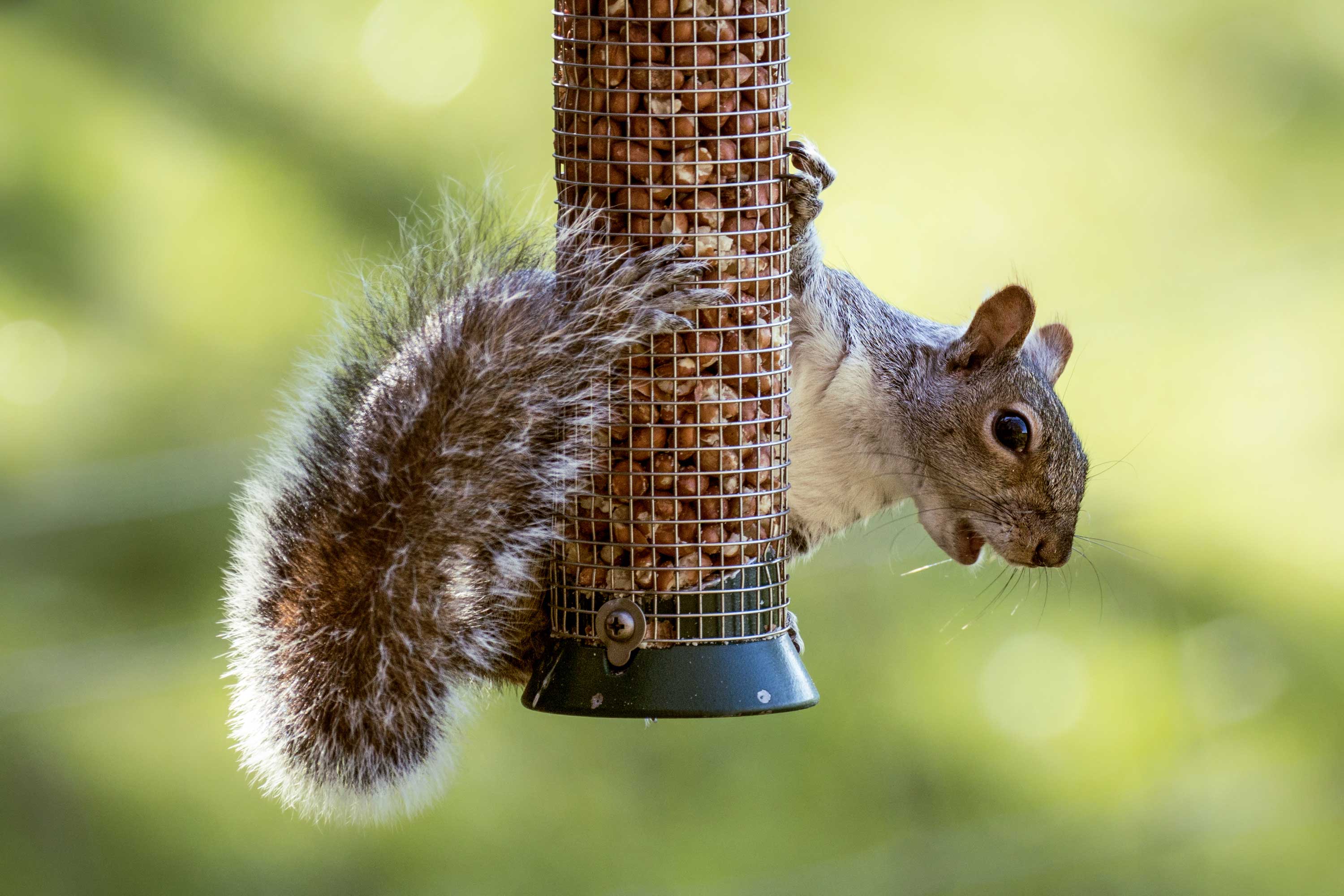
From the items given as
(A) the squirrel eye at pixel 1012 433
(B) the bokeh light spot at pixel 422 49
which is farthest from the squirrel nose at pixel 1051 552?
(B) the bokeh light spot at pixel 422 49

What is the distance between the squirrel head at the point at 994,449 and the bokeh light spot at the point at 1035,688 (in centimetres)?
302

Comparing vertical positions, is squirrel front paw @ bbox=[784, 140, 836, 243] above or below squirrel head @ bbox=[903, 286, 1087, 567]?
above

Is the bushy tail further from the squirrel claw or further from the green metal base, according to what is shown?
the squirrel claw

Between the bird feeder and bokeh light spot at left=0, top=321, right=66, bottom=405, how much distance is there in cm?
265

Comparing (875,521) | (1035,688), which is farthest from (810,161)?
(1035,688)

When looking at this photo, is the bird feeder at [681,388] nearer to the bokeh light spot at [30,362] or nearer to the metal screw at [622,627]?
the metal screw at [622,627]

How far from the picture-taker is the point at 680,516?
65.9 inches

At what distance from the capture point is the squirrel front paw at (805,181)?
175 centimetres

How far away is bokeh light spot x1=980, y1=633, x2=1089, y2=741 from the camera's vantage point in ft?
16.2

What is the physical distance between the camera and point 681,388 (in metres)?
1.66

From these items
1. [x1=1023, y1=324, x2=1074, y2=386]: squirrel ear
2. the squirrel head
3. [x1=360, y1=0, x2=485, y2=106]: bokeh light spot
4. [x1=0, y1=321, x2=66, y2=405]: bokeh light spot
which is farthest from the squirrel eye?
[x1=360, y1=0, x2=485, y2=106]: bokeh light spot

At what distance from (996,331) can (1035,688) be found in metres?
3.23

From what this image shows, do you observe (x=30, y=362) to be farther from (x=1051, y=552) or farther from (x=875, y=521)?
(x=1051, y=552)

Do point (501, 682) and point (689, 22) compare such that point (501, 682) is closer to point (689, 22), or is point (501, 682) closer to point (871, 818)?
point (689, 22)
